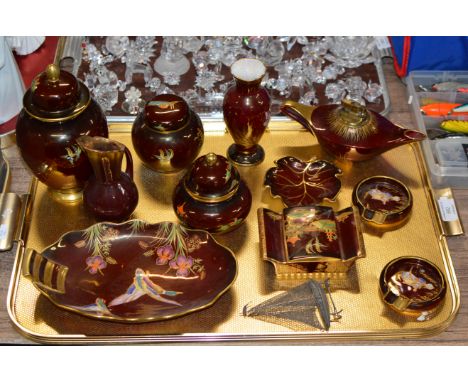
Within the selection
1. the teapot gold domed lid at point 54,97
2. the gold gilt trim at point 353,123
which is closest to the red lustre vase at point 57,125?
the teapot gold domed lid at point 54,97

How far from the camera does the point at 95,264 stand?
1291mm

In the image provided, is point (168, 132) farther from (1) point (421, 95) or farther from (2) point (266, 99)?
(1) point (421, 95)

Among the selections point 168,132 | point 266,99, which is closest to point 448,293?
point 266,99

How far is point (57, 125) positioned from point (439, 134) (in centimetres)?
87

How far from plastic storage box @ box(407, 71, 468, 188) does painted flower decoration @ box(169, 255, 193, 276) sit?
0.60 meters

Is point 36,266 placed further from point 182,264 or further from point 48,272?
point 182,264

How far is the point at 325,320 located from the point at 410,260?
0.72 feet

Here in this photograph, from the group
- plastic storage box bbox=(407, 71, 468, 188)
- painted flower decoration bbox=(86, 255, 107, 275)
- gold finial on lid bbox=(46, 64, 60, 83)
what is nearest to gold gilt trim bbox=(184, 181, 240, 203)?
painted flower decoration bbox=(86, 255, 107, 275)

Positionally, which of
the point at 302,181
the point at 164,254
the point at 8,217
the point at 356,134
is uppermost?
the point at 356,134

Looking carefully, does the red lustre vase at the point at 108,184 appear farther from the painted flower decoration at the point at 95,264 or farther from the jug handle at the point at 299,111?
the jug handle at the point at 299,111

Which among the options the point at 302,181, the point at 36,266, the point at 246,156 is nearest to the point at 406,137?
the point at 302,181

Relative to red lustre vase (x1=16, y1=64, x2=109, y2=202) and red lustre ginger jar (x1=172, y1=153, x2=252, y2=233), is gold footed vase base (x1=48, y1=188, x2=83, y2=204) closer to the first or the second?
red lustre vase (x1=16, y1=64, x2=109, y2=202)

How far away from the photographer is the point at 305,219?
52.2 inches

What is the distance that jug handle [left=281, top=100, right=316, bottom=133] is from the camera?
1.50 m
